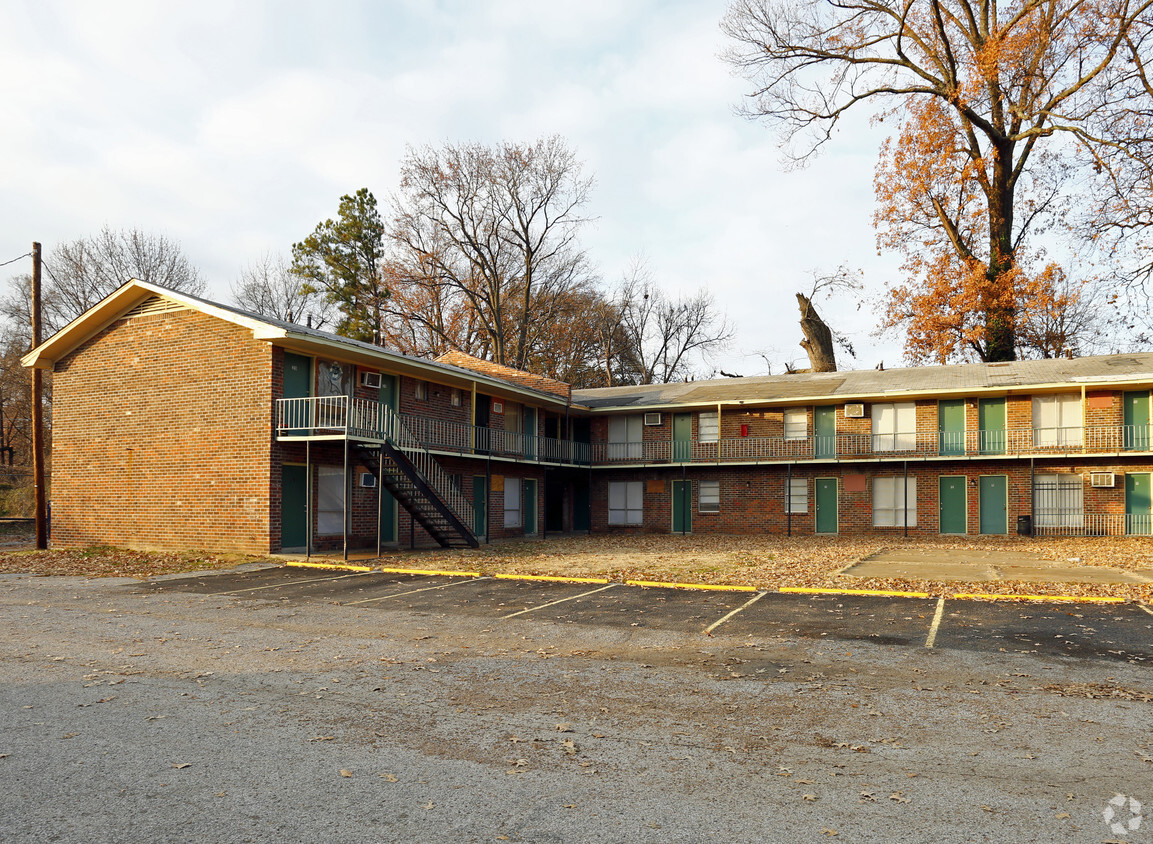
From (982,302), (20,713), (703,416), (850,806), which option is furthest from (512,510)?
(850,806)

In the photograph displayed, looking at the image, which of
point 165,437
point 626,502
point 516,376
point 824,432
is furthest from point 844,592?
point 516,376

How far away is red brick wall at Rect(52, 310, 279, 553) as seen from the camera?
1873 centimetres

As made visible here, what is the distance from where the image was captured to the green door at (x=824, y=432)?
2833 cm

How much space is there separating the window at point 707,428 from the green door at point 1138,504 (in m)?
12.7

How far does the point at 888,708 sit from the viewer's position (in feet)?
20.9

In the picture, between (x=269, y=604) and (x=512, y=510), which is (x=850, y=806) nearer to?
(x=269, y=604)

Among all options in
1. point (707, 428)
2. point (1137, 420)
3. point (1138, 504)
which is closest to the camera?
point (1138, 504)

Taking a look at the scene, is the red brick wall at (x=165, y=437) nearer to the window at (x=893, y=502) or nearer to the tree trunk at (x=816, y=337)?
the window at (x=893, y=502)

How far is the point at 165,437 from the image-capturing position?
2005 centimetres

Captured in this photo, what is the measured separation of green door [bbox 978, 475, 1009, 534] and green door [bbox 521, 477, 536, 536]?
14525 mm

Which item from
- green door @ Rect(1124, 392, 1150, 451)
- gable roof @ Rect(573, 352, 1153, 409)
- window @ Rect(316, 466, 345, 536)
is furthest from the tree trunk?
window @ Rect(316, 466, 345, 536)

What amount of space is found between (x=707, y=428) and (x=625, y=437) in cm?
331

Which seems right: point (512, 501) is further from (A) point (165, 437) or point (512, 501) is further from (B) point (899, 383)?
(B) point (899, 383)

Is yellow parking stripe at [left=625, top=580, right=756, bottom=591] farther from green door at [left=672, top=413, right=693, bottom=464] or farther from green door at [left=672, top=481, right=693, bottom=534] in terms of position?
green door at [left=672, top=413, right=693, bottom=464]
